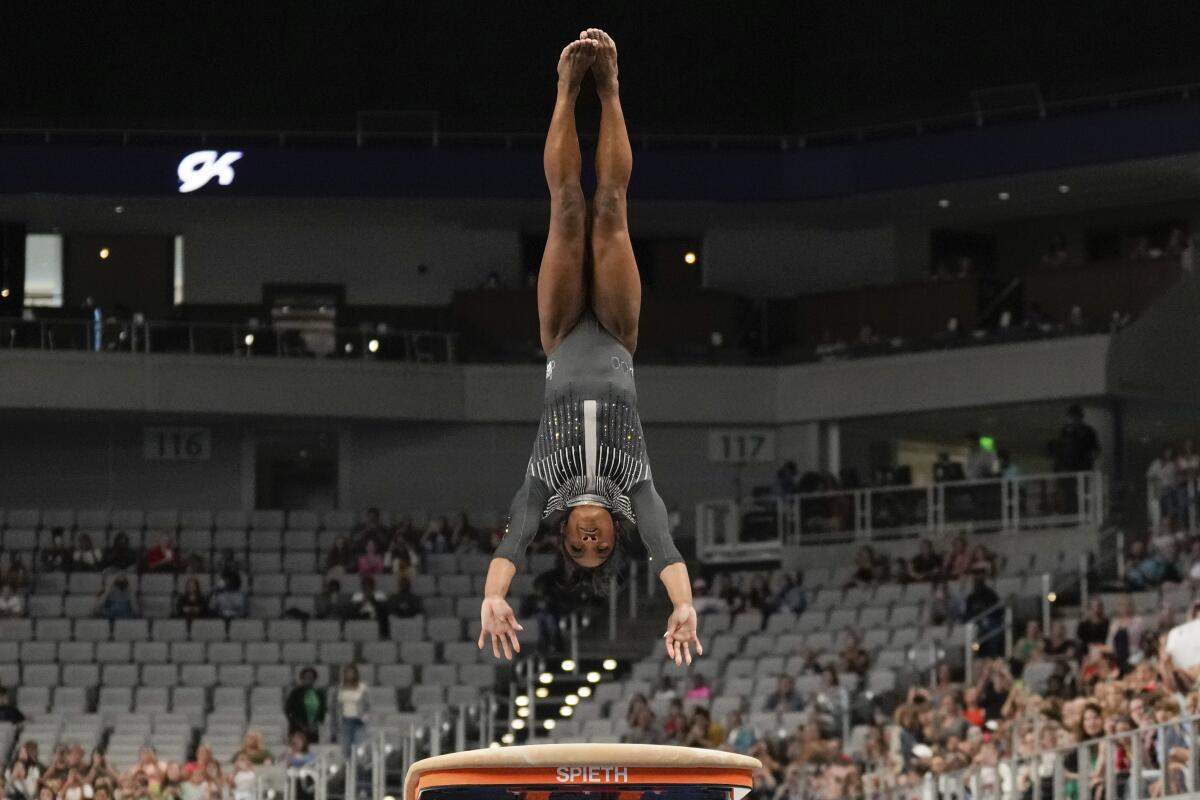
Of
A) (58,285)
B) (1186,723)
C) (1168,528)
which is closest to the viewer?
(1186,723)

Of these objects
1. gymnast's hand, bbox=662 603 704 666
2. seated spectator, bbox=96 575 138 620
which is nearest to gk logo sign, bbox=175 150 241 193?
seated spectator, bbox=96 575 138 620

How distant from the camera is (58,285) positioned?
99.3 ft

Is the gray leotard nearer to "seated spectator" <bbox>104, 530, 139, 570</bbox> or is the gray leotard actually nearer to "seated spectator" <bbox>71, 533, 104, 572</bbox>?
"seated spectator" <bbox>104, 530, 139, 570</bbox>

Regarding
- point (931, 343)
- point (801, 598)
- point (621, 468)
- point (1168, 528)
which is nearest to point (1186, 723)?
point (621, 468)

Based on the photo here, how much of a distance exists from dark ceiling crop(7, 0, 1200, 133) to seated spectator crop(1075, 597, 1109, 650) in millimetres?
10227

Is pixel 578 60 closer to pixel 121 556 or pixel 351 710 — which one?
pixel 351 710

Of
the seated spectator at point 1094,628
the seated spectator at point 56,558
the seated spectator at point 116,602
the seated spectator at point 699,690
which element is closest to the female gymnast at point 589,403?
the seated spectator at point 1094,628

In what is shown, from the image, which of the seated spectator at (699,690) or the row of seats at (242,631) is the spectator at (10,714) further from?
the seated spectator at (699,690)

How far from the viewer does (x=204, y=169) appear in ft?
91.1

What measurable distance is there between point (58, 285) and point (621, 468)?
73.3 feet

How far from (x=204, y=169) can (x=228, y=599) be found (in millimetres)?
6712

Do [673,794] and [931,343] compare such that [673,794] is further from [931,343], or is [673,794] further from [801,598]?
[931,343]

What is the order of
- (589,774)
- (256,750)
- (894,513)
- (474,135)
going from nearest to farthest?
(589,774)
(256,750)
(894,513)
(474,135)

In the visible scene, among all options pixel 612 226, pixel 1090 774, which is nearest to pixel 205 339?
pixel 1090 774
